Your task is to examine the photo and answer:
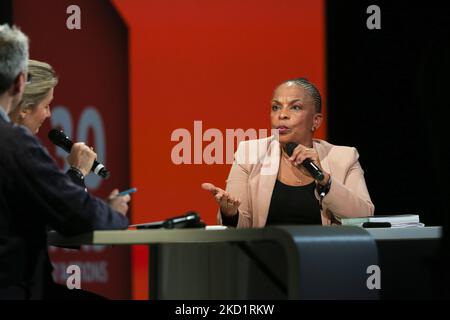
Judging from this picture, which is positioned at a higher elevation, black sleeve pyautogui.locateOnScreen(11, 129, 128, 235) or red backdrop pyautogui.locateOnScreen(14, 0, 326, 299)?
red backdrop pyautogui.locateOnScreen(14, 0, 326, 299)

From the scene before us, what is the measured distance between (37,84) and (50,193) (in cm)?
68

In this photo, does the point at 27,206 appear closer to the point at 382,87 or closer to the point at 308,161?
the point at 308,161

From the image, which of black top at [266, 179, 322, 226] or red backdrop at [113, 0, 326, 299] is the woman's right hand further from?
red backdrop at [113, 0, 326, 299]

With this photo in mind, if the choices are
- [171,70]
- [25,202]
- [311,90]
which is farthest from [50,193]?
[171,70]

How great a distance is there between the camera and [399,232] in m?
2.35

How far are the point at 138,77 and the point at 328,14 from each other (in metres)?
1.12

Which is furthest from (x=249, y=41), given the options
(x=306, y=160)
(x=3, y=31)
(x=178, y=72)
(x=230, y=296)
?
(x=3, y=31)

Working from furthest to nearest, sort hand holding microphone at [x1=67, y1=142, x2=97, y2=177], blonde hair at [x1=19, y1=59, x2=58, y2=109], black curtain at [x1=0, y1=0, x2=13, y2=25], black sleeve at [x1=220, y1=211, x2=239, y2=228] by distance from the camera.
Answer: black curtain at [x1=0, y1=0, x2=13, y2=25] < black sleeve at [x1=220, y1=211, x2=239, y2=228] < hand holding microphone at [x1=67, y1=142, x2=97, y2=177] < blonde hair at [x1=19, y1=59, x2=58, y2=109]

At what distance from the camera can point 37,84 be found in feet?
8.12

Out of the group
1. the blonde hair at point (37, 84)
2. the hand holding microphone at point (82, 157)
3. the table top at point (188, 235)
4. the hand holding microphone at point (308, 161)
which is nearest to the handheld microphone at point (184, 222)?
the table top at point (188, 235)

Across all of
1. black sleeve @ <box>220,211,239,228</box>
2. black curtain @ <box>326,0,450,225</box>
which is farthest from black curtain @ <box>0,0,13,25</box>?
black sleeve @ <box>220,211,239,228</box>

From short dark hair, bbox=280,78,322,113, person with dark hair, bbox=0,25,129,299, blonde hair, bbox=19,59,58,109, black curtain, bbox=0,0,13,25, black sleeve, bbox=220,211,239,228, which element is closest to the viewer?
person with dark hair, bbox=0,25,129,299

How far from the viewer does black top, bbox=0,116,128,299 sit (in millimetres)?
1883
